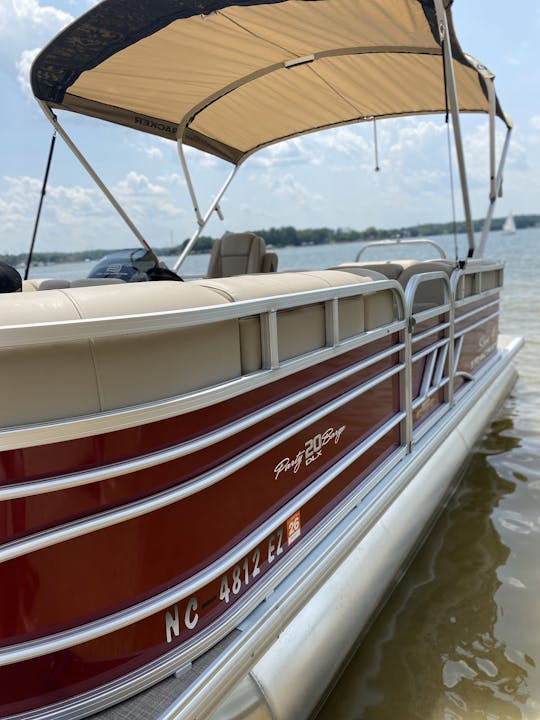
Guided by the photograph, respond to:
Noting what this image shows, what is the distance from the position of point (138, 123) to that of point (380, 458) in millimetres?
3497

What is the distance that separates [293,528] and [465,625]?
3.40ft

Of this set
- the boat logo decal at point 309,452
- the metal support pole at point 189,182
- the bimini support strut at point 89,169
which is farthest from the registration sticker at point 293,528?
the metal support pole at point 189,182

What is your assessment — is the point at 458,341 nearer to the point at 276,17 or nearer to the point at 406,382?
the point at 406,382

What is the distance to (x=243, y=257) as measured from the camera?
5047mm

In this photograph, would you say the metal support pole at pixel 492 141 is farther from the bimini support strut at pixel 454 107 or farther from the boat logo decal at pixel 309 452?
the boat logo decal at pixel 309 452

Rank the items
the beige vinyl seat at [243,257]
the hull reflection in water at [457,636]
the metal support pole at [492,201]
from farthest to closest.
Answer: the beige vinyl seat at [243,257]
the metal support pole at [492,201]
the hull reflection in water at [457,636]

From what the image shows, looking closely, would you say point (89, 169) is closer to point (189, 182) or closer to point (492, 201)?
point (189, 182)

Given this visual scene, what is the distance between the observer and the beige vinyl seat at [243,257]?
5.02m

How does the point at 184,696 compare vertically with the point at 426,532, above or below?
above

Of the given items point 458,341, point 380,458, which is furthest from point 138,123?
point 380,458

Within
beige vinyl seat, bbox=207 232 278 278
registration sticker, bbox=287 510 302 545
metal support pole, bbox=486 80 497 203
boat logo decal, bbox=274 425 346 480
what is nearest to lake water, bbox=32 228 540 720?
registration sticker, bbox=287 510 302 545

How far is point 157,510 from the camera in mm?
1385

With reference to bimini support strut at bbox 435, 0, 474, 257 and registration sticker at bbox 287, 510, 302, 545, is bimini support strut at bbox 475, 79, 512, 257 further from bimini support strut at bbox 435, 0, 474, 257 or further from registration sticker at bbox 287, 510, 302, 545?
registration sticker at bbox 287, 510, 302, 545

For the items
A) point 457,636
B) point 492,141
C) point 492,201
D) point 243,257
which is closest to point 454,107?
point 492,141
